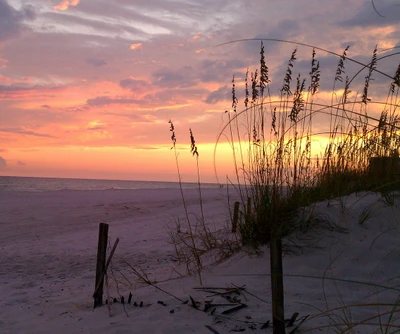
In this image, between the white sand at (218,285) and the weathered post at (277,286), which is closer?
the weathered post at (277,286)

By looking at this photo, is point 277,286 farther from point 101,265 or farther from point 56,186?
point 56,186

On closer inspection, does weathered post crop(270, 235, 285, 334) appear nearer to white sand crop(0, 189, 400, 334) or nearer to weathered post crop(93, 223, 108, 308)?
white sand crop(0, 189, 400, 334)

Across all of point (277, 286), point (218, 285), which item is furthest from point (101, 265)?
point (277, 286)

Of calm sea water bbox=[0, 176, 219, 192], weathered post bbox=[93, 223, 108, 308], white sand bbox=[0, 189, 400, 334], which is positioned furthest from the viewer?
calm sea water bbox=[0, 176, 219, 192]

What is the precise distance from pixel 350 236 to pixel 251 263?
980 mm

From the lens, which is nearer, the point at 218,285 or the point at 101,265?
the point at 218,285

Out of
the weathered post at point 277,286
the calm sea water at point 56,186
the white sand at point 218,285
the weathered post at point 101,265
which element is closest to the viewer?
the weathered post at point 277,286

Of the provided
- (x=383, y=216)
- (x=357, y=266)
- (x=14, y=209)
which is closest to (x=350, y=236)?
(x=357, y=266)

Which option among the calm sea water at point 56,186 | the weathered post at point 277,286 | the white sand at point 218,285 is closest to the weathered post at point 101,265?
the white sand at point 218,285

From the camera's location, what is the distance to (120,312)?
3.41 m

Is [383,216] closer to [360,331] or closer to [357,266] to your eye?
[357,266]

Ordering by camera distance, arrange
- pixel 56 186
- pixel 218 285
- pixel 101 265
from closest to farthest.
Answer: pixel 218 285
pixel 101 265
pixel 56 186

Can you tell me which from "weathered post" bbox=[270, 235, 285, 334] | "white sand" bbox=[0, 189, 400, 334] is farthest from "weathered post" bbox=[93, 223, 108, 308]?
"weathered post" bbox=[270, 235, 285, 334]

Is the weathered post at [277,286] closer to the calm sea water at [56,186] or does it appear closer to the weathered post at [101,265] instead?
the weathered post at [101,265]
